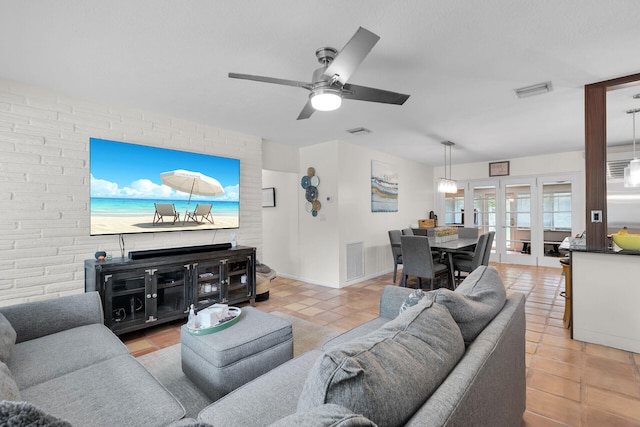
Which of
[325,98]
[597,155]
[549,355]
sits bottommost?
[549,355]

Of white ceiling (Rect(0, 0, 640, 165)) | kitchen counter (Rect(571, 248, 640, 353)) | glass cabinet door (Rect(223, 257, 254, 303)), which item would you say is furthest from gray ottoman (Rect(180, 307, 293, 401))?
kitchen counter (Rect(571, 248, 640, 353))

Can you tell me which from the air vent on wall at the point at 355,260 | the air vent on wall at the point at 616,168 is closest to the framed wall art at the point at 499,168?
the air vent on wall at the point at 616,168

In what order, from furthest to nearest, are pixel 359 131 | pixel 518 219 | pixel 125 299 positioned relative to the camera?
pixel 518 219
pixel 359 131
pixel 125 299

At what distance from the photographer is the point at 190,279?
327cm

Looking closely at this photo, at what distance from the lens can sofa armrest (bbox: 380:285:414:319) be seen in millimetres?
2168

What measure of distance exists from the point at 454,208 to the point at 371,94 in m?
6.00

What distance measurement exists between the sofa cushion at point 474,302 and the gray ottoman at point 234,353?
1.15 metres

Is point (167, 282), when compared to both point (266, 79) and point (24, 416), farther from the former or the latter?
point (24, 416)

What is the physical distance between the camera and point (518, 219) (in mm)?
6477

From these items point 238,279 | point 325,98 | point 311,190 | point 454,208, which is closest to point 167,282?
point 238,279

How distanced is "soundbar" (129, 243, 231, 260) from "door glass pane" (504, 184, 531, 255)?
19.5 feet

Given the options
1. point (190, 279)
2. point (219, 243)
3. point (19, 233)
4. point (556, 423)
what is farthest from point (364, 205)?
point (19, 233)

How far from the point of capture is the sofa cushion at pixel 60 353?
1.49 metres

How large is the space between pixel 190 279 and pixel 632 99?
16.4 feet
